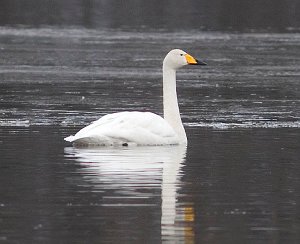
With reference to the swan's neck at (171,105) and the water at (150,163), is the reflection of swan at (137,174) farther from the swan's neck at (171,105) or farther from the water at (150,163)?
the swan's neck at (171,105)

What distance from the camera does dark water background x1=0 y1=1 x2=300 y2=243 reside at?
1134 centimetres

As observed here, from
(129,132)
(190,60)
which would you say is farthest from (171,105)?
(129,132)

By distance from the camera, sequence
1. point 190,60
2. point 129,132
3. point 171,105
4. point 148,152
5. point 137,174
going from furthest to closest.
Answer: point 190,60
point 171,105
point 129,132
point 148,152
point 137,174

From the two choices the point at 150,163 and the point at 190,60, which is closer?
the point at 150,163

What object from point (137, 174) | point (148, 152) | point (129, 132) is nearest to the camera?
point (137, 174)

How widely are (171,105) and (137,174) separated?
445 cm

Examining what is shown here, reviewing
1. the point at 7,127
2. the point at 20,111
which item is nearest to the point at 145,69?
the point at 20,111

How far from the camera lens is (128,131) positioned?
687 inches

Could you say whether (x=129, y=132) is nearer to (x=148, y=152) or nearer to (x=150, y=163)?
(x=148, y=152)

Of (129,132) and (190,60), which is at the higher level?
(190,60)

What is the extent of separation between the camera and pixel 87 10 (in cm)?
7681

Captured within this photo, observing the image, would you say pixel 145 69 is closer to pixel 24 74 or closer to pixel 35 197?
pixel 24 74

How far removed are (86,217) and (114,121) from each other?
5.95m

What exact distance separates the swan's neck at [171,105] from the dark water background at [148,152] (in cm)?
26
